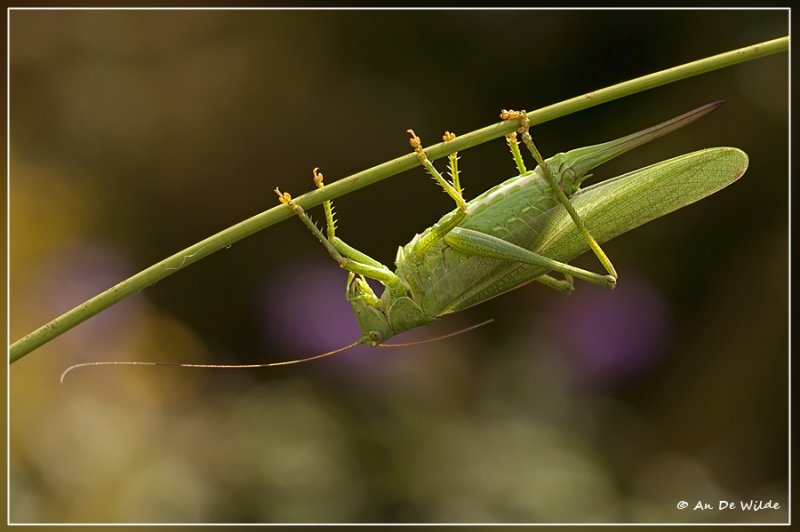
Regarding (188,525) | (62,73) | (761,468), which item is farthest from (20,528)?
(761,468)

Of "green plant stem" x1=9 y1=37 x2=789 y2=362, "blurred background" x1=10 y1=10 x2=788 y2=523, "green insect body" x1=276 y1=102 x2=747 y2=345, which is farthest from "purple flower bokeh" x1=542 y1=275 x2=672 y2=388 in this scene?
"green plant stem" x1=9 y1=37 x2=789 y2=362

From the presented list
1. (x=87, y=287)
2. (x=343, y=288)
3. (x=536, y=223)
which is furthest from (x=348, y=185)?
(x=87, y=287)

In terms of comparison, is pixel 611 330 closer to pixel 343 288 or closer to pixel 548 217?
pixel 343 288

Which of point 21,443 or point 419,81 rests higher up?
point 419,81

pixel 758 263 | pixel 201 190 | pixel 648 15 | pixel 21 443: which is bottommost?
pixel 21 443

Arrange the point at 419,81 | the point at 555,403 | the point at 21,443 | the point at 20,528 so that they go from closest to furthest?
the point at 20,528
the point at 21,443
the point at 555,403
the point at 419,81

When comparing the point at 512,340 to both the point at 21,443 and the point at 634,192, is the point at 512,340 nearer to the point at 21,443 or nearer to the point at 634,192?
the point at 634,192

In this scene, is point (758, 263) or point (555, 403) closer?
point (555, 403)

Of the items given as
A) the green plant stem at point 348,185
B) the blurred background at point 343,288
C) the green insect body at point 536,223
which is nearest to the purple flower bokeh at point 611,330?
the blurred background at point 343,288
